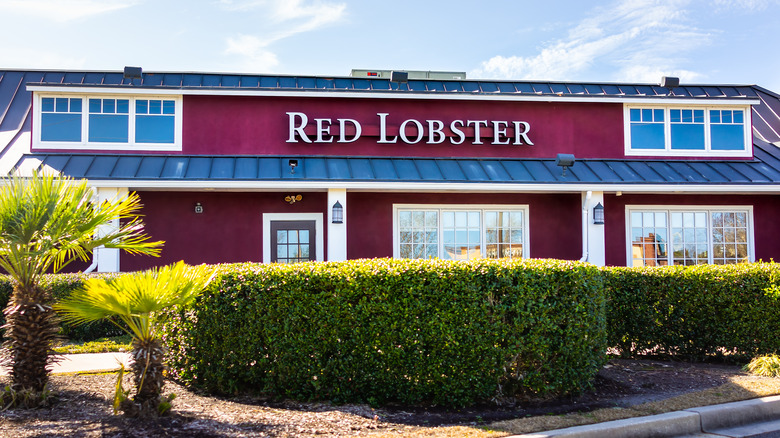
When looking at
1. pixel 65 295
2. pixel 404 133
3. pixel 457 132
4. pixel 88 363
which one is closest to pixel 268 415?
pixel 88 363

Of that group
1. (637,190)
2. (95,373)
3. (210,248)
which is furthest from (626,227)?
(95,373)

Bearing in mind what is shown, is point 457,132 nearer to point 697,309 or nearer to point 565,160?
point 565,160

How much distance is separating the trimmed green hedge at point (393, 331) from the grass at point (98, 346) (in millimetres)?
3030

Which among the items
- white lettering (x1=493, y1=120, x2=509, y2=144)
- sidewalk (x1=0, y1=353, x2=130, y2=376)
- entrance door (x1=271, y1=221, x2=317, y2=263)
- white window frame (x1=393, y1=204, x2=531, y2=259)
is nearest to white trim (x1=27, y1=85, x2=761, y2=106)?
white lettering (x1=493, y1=120, x2=509, y2=144)

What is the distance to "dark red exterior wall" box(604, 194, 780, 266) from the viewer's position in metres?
13.2

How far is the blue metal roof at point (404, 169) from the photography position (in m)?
11.5

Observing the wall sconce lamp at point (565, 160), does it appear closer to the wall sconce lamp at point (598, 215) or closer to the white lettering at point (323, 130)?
the wall sconce lamp at point (598, 215)

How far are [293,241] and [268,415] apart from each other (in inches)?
297

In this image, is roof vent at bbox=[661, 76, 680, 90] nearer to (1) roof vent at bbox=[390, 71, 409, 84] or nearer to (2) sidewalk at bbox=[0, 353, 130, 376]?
(1) roof vent at bbox=[390, 71, 409, 84]

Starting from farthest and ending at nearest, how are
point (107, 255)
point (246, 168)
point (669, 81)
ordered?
1. point (669, 81)
2. point (246, 168)
3. point (107, 255)

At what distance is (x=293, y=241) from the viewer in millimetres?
12445

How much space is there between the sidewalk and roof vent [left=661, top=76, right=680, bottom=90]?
1355 centimetres

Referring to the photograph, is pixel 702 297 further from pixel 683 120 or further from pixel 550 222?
pixel 683 120

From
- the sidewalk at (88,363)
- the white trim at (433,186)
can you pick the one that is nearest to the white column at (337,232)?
the white trim at (433,186)
